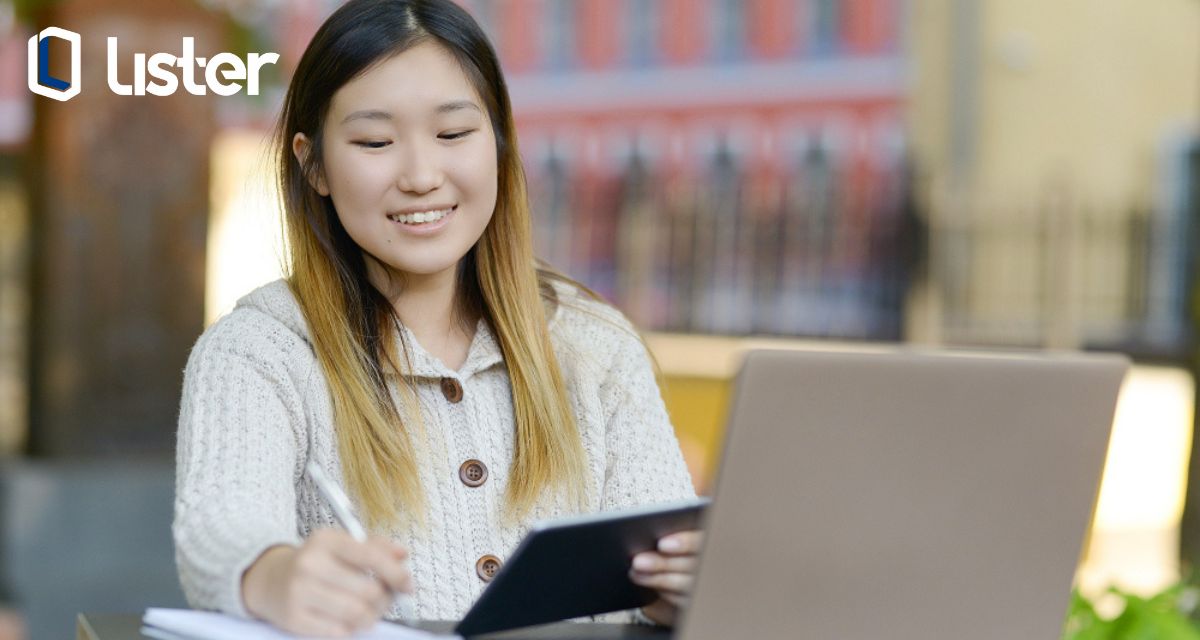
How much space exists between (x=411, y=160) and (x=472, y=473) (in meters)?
0.31

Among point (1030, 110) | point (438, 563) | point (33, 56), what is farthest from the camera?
point (1030, 110)

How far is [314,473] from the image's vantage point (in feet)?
3.83

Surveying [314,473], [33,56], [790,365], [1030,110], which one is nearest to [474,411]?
[314,473]

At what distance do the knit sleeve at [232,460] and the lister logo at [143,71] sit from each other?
2865 mm

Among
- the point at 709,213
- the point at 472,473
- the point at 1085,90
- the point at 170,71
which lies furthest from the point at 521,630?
the point at 1085,90

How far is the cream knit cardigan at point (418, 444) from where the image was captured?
130 cm

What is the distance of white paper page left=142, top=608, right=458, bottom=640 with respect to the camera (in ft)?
3.81

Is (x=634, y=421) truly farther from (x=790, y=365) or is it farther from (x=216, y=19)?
(x=216, y=19)

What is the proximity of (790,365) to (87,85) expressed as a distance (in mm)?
4027

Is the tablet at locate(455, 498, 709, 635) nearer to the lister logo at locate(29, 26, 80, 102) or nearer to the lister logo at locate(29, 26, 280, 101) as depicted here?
the lister logo at locate(29, 26, 280, 101)

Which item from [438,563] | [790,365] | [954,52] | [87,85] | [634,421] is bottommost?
[438,563]

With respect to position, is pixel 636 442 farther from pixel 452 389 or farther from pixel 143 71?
pixel 143 71

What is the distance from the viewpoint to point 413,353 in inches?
62.8

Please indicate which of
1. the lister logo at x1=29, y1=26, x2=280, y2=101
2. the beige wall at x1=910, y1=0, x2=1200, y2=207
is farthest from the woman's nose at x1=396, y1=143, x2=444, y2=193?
the beige wall at x1=910, y1=0, x2=1200, y2=207
